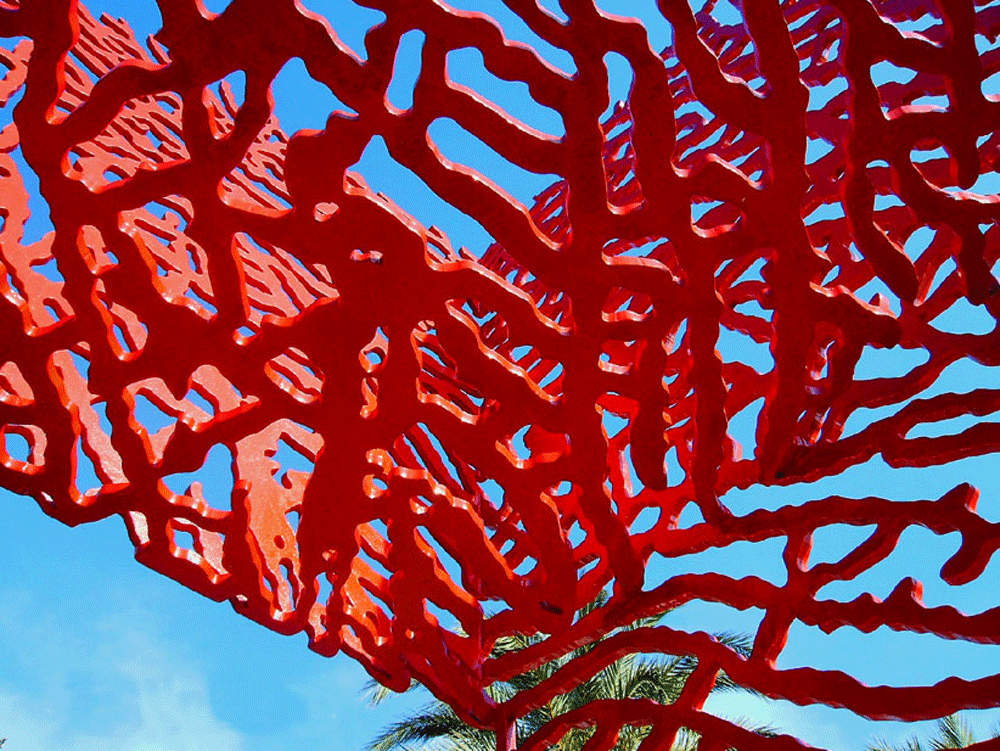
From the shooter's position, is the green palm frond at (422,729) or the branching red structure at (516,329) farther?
the green palm frond at (422,729)

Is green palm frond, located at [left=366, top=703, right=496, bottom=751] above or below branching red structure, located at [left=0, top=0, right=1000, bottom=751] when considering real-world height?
below

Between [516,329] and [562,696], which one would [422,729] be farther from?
[516,329]

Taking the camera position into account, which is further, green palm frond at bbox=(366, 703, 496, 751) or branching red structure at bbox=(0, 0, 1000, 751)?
green palm frond at bbox=(366, 703, 496, 751)

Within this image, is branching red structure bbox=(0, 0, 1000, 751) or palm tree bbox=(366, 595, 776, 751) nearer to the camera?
branching red structure bbox=(0, 0, 1000, 751)

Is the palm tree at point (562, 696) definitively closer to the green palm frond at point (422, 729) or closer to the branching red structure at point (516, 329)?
the green palm frond at point (422, 729)

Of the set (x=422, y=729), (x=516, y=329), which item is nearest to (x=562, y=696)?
(x=422, y=729)

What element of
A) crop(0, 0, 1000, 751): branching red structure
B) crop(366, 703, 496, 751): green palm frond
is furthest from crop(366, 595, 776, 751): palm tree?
crop(0, 0, 1000, 751): branching red structure

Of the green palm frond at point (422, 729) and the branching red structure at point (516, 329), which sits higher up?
the branching red structure at point (516, 329)

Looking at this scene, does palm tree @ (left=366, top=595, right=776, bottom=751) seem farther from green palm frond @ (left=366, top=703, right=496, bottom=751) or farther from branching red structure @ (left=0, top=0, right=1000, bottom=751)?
branching red structure @ (left=0, top=0, right=1000, bottom=751)

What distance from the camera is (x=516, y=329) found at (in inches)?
99.0

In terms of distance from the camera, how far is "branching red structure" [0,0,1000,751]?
2.24m

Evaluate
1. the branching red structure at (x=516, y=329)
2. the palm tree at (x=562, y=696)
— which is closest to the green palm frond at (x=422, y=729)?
the palm tree at (x=562, y=696)

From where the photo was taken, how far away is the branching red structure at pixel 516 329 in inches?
88.2

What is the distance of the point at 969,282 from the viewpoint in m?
2.74
